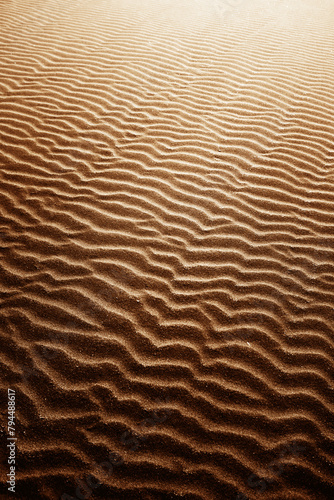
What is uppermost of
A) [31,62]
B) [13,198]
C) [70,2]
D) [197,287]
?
[70,2]

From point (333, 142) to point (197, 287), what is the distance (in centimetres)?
322

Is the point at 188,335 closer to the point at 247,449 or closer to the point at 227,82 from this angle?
the point at 247,449

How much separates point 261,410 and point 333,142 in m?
3.92

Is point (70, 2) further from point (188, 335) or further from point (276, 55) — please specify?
point (188, 335)

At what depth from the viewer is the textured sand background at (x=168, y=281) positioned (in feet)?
8.04

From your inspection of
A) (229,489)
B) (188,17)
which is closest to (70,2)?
(188,17)

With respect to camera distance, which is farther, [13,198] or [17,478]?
[13,198]

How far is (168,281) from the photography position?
3342 millimetres

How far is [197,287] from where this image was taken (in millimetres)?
3311

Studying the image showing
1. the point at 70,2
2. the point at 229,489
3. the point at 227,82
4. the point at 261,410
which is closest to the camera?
the point at 229,489

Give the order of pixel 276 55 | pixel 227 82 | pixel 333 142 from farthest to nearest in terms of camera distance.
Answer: pixel 276 55 < pixel 227 82 < pixel 333 142

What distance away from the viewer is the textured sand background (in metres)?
2.45

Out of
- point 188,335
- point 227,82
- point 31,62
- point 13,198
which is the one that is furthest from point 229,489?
point 31,62

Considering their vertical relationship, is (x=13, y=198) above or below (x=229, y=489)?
above
